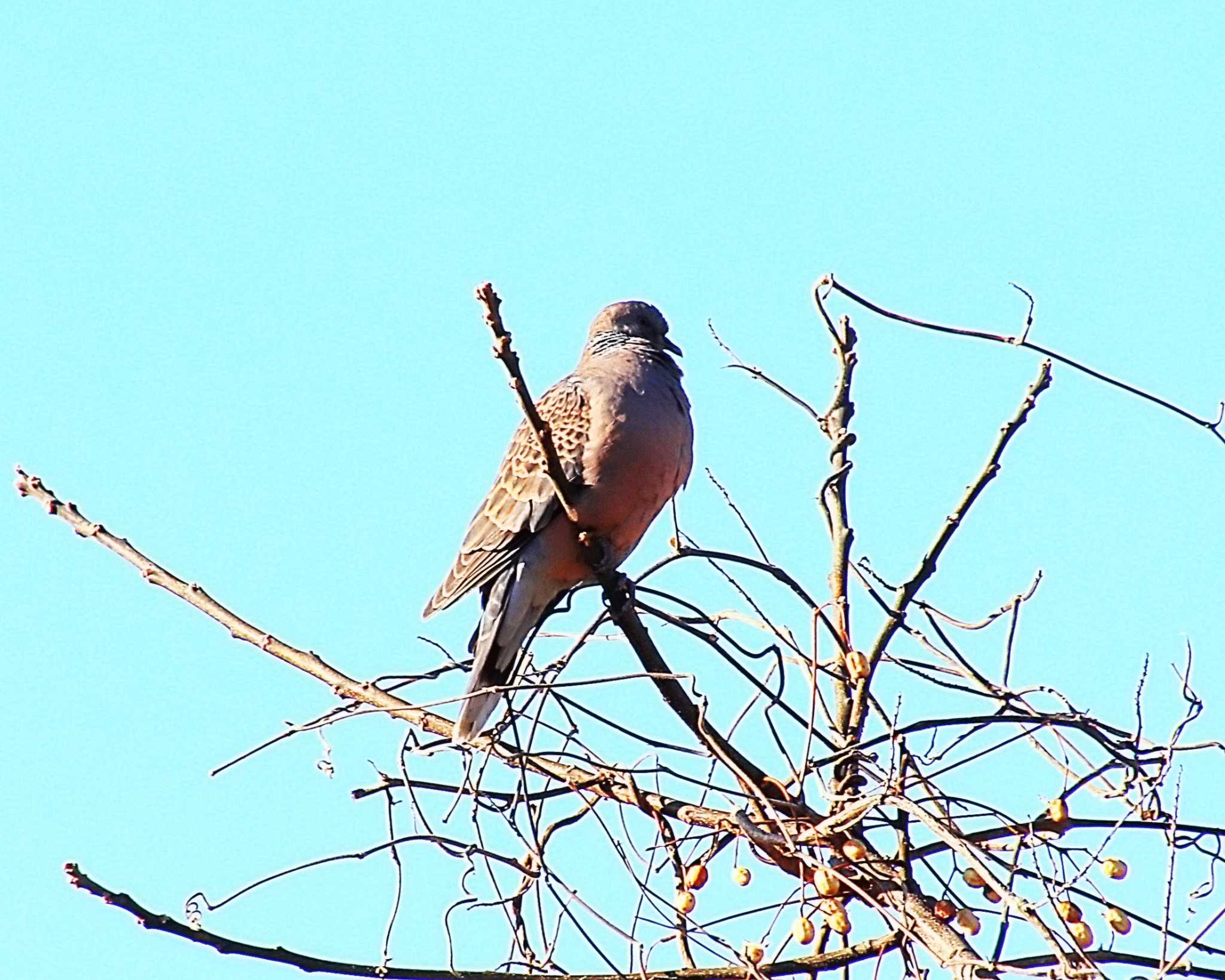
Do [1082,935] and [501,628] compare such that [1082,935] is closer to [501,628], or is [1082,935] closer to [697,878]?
[697,878]

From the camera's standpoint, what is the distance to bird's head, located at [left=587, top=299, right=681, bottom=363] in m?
5.30

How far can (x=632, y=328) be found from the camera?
535cm

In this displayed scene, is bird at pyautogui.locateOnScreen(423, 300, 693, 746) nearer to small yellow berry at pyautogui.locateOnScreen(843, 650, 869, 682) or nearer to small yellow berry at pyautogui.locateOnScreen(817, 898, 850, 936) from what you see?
small yellow berry at pyautogui.locateOnScreen(843, 650, 869, 682)

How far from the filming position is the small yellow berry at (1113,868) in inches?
103

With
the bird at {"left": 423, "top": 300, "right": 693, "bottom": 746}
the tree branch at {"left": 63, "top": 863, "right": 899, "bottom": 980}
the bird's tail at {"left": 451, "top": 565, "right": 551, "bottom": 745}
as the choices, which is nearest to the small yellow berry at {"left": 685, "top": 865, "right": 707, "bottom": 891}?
the tree branch at {"left": 63, "top": 863, "right": 899, "bottom": 980}

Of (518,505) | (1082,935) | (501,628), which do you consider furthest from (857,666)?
(518,505)

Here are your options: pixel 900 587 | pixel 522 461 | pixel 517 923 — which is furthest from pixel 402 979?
pixel 522 461

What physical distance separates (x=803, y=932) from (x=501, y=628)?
188cm

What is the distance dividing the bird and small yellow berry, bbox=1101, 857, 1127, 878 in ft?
5.98

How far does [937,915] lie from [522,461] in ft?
8.38

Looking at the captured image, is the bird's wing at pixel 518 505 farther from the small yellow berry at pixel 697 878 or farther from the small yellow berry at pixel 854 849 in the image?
the small yellow berry at pixel 854 849

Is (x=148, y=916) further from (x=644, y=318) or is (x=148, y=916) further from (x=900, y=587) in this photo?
(x=644, y=318)

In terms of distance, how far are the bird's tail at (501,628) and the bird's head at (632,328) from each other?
1.07m

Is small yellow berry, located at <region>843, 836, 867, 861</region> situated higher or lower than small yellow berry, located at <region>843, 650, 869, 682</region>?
lower
